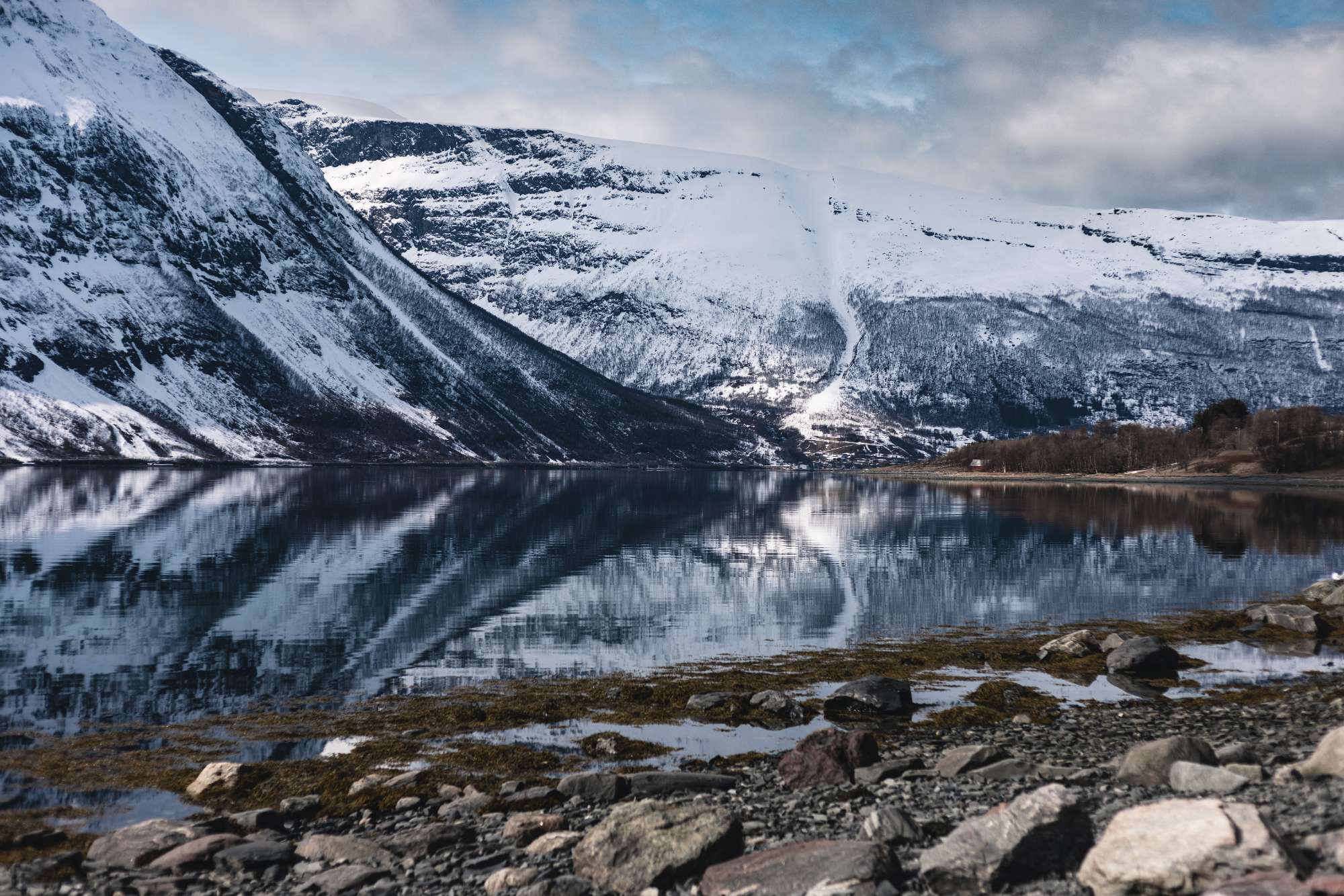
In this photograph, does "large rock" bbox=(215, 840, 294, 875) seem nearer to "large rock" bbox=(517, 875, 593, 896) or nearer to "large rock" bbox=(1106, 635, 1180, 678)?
"large rock" bbox=(517, 875, 593, 896)

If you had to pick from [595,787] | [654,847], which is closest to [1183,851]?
[654,847]

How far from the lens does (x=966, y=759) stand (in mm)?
22703

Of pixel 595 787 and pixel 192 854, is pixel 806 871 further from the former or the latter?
pixel 192 854

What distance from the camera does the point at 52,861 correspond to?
18.1 meters

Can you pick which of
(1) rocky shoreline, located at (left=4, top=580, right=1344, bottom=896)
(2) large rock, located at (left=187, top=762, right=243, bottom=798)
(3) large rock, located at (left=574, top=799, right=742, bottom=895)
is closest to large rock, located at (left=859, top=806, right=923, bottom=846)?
(1) rocky shoreline, located at (left=4, top=580, right=1344, bottom=896)

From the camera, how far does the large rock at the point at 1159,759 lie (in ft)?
67.8

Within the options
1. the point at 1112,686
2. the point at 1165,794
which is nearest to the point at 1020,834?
the point at 1165,794

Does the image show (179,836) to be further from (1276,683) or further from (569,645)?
(1276,683)

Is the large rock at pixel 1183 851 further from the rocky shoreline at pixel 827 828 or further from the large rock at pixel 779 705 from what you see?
the large rock at pixel 779 705

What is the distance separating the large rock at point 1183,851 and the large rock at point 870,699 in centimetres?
1495

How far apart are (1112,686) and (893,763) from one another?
46.7 ft

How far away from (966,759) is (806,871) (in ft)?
26.4

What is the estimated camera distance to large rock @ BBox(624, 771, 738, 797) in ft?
72.8

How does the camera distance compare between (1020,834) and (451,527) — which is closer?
(1020,834)
